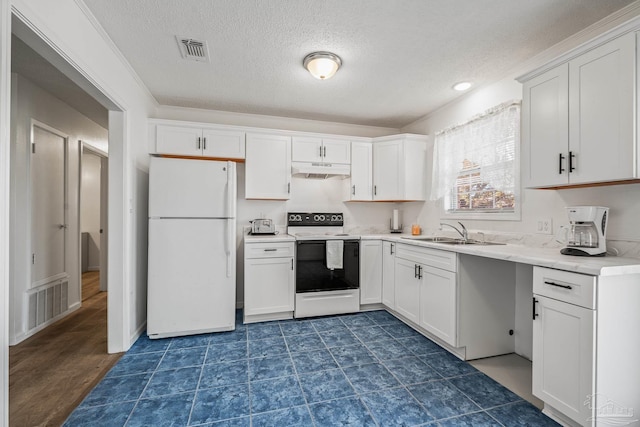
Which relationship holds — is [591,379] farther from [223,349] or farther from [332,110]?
[332,110]

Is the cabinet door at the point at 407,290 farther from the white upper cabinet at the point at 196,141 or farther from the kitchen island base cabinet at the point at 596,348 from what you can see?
the white upper cabinet at the point at 196,141

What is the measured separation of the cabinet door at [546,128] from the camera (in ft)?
6.02

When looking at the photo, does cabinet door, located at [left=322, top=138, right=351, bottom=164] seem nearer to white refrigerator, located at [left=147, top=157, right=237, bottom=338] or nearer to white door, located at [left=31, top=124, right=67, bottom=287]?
white refrigerator, located at [left=147, top=157, right=237, bottom=338]

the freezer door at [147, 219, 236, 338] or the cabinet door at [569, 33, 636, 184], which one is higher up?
the cabinet door at [569, 33, 636, 184]

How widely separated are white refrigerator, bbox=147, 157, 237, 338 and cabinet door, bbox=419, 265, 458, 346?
6.06ft

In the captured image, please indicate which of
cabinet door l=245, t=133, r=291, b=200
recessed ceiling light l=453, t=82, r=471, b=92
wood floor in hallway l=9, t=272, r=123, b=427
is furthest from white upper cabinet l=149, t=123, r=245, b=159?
recessed ceiling light l=453, t=82, r=471, b=92

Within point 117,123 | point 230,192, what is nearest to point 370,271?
point 230,192

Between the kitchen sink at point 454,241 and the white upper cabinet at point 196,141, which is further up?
the white upper cabinet at point 196,141

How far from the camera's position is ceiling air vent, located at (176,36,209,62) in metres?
2.17

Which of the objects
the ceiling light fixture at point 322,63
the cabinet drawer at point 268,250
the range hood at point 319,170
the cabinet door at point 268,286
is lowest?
the cabinet door at point 268,286

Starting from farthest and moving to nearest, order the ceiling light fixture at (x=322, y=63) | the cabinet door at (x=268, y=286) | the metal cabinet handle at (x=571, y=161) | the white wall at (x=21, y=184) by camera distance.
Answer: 1. the cabinet door at (x=268, y=286)
2. the white wall at (x=21, y=184)
3. the ceiling light fixture at (x=322, y=63)
4. the metal cabinet handle at (x=571, y=161)

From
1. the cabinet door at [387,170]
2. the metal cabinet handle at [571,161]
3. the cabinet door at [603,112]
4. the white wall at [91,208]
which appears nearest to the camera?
the cabinet door at [603,112]

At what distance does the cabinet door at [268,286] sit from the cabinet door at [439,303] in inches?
54.0

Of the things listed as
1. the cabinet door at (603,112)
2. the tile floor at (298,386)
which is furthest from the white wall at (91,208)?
the cabinet door at (603,112)
